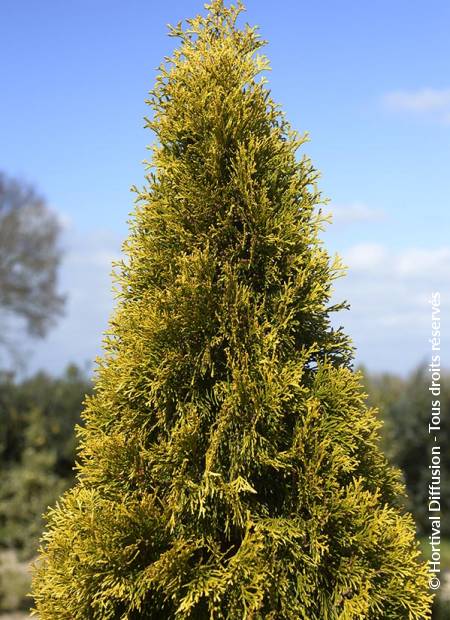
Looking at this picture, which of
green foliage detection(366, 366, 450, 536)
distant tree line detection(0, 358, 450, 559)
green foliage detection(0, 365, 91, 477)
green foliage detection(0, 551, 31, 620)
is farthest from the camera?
green foliage detection(366, 366, 450, 536)

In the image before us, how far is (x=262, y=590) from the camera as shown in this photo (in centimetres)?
455

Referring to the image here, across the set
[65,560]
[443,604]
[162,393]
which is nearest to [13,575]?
[443,604]

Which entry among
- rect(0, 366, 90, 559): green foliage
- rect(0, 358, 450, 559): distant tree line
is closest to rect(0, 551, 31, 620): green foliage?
rect(0, 366, 90, 559): green foliage

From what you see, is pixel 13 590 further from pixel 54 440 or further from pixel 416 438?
pixel 416 438

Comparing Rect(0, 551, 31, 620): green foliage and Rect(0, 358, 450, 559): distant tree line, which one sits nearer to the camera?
Rect(0, 551, 31, 620): green foliage

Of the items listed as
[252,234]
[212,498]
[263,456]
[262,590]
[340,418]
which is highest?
[252,234]

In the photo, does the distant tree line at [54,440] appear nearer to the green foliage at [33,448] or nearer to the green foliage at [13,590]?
the green foliage at [33,448]

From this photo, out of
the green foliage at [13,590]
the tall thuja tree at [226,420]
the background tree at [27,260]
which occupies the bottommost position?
the green foliage at [13,590]

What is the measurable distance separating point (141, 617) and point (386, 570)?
71.4 inches

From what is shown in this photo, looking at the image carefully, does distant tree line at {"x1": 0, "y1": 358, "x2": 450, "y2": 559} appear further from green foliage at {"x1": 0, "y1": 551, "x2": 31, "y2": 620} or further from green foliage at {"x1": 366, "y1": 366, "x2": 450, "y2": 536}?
green foliage at {"x1": 0, "y1": 551, "x2": 31, "y2": 620}

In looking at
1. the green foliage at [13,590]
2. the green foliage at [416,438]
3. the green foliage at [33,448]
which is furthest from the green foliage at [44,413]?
Result: the green foliage at [416,438]

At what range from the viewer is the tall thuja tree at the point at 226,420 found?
4.69 metres

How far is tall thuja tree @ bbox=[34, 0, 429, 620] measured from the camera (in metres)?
4.69

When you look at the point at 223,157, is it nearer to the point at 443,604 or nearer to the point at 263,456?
the point at 263,456
